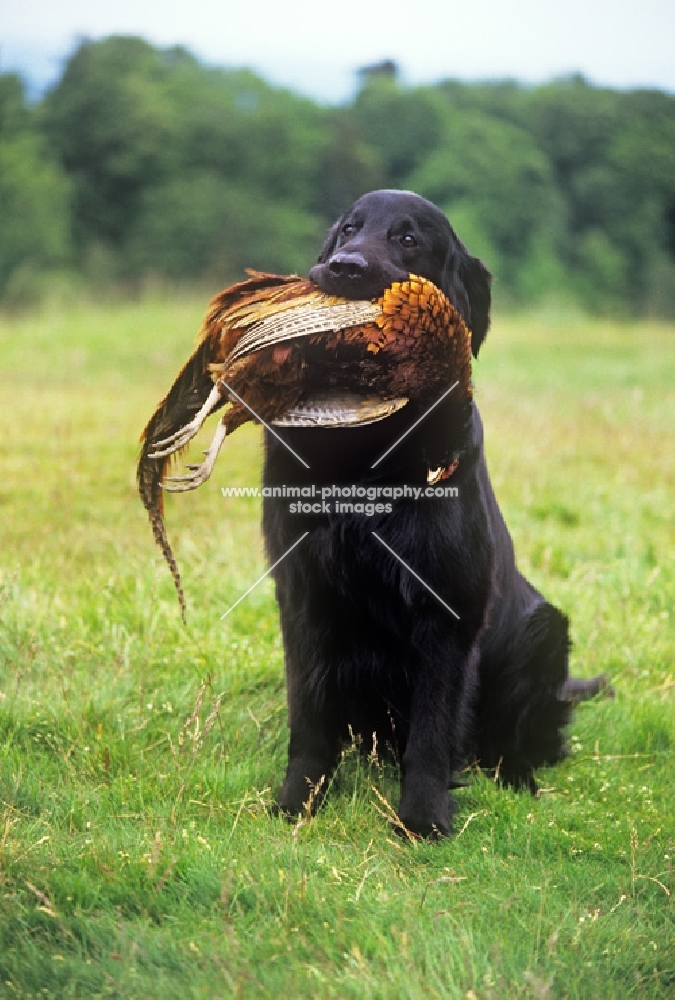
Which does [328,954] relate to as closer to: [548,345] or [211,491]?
[211,491]

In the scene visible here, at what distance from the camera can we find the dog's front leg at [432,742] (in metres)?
2.63

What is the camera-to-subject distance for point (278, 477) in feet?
8.52

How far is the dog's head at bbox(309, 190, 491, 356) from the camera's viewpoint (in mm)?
2418

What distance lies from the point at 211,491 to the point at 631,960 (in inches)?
163

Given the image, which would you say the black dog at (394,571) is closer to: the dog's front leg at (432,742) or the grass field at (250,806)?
the dog's front leg at (432,742)

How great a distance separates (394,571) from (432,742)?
48cm

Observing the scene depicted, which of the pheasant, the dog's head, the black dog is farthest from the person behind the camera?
the black dog

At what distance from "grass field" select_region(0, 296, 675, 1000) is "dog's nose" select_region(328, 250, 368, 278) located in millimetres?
1132

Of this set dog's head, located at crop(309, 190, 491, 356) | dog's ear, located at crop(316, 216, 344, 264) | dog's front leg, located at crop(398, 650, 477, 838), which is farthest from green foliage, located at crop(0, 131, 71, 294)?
dog's front leg, located at crop(398, 650, 477, 838)

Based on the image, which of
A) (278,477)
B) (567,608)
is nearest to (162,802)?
(278,477)

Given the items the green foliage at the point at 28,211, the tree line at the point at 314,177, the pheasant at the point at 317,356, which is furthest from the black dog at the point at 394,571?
the green foliage at the point at 28,211

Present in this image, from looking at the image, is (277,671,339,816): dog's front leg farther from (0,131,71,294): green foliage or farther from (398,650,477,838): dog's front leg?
(0,131,71,294): green foliage

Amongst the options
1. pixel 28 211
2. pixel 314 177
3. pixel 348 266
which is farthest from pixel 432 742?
pixel 314 177

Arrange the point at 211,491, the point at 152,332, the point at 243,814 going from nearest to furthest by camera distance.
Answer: the point at 243,814 < the point at 211,491 < the point at 152,332
